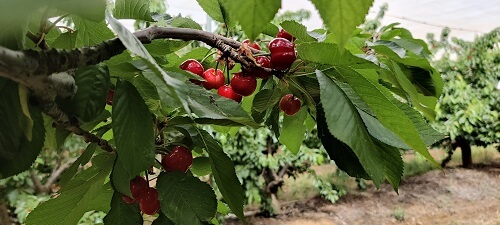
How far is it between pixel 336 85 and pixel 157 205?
0.66 ft

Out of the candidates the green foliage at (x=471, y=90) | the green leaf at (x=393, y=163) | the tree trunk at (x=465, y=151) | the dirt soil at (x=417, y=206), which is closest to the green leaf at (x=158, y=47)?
the green leaf at (x=393, y=163)

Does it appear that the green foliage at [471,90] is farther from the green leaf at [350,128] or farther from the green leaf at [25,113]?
the green leaf at [25,113]

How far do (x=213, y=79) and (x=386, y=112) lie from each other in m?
0.18

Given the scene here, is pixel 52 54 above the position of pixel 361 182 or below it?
above

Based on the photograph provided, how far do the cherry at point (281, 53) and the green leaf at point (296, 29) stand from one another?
21 millimetres

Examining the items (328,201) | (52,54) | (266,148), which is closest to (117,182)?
(52,54)

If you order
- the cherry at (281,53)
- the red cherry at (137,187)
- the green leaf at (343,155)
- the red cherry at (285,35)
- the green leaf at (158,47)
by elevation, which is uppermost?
the red cherry at (285,35)

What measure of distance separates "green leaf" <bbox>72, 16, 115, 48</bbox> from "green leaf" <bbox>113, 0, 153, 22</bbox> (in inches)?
2.0

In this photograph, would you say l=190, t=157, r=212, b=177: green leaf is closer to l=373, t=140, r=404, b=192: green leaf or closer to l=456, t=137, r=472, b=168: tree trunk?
l=373, t=140, r=404, b=192: green leaf

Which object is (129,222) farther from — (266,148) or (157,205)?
(266,148)

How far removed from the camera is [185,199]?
376mm

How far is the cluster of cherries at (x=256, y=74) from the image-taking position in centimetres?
38

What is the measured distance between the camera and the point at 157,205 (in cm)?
41

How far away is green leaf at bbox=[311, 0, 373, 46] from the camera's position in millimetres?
167
